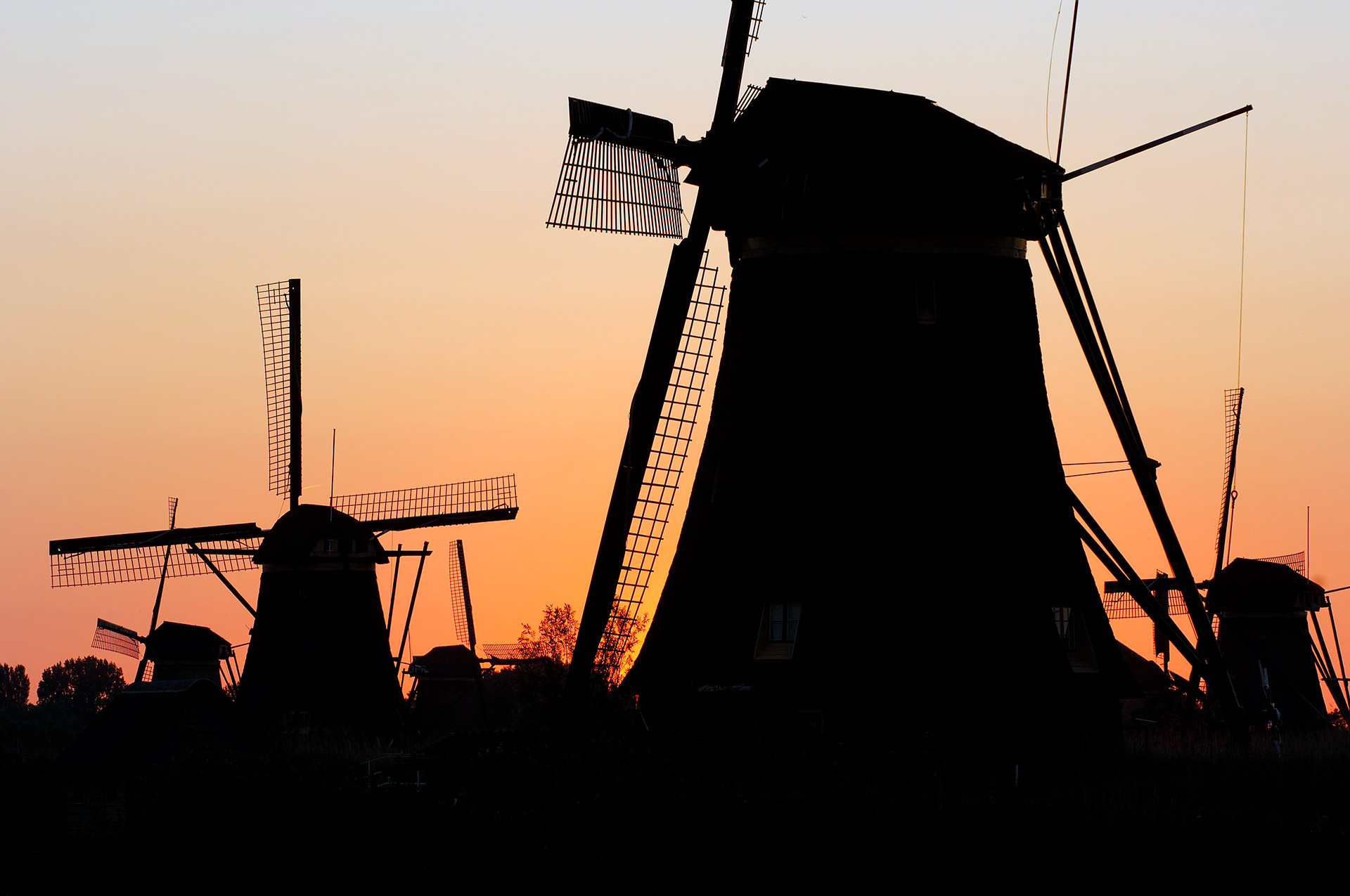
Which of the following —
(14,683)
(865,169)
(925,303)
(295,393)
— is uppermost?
(865,169)

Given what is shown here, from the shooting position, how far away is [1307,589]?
44.5 m

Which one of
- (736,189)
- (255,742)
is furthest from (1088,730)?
(255,742)

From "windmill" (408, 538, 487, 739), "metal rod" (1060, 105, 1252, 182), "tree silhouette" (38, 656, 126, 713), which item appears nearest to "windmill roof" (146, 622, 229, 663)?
"windmill" (408, 538, 487, 739)

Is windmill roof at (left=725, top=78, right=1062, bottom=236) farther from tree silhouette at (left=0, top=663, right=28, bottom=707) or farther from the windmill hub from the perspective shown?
tree silhouette at (left=0, top=663, right=28, bottom=707)

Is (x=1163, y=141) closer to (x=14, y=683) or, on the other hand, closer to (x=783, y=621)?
(x=783, y=621)

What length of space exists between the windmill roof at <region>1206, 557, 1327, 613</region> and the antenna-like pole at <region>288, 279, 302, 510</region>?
907 inches

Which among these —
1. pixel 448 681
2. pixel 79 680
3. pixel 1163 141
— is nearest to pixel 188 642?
pixel 448 681

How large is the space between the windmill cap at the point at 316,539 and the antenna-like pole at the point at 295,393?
825 millimetres

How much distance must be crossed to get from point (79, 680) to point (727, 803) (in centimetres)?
9486

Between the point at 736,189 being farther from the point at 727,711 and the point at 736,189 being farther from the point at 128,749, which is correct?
the point at 128,749

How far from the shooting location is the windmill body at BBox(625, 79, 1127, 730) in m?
21.5

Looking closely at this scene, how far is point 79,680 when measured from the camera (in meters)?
107

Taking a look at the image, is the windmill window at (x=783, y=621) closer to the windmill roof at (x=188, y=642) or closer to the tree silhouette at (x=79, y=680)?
the windmill roof at (x=188, y=642)

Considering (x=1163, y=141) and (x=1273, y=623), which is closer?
(x=1163, y=141)
